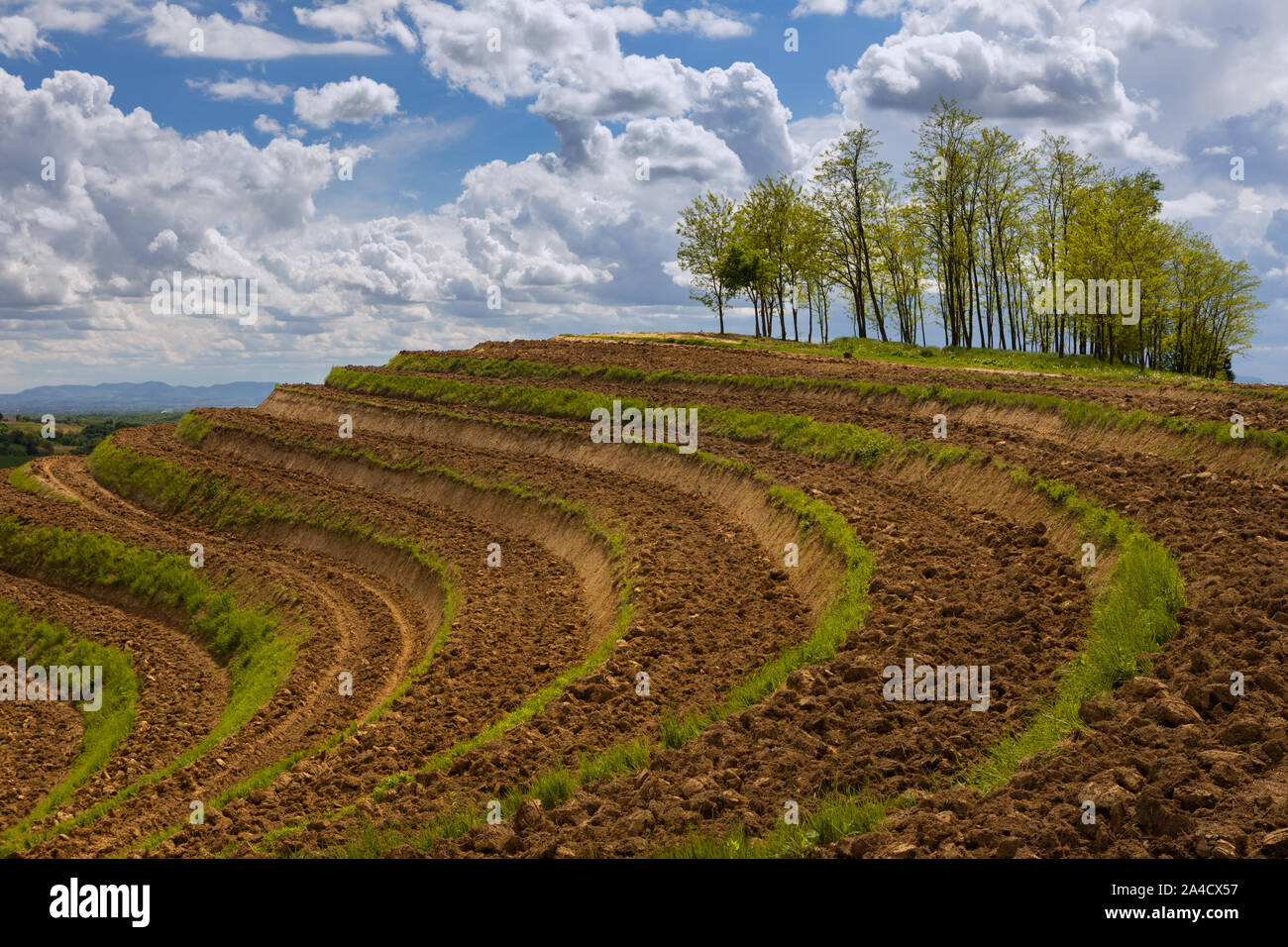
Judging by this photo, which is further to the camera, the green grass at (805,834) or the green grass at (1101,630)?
the green grass at (1101,630)

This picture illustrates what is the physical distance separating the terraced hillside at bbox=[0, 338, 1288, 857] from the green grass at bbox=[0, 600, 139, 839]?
0.12 m

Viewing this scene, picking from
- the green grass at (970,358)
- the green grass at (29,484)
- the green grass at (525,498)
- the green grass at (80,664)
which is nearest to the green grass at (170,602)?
the green grass at (80,664)

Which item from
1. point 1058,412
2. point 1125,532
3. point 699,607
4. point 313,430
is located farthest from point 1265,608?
point 313,430

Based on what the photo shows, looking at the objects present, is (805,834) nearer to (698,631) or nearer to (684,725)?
(684,725)

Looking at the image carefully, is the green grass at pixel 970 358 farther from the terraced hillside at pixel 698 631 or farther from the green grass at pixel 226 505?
the green grass at pixel 226 505

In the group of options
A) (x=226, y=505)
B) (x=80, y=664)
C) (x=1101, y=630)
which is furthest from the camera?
(x=226, y=505)

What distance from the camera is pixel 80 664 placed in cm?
2703

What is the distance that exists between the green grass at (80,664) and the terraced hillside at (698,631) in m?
0.12

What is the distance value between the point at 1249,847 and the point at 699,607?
10.6 m

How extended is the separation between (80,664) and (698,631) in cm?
2215

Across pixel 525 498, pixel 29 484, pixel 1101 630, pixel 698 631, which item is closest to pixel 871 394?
pixel 525 498

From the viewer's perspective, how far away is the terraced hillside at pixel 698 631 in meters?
7.79

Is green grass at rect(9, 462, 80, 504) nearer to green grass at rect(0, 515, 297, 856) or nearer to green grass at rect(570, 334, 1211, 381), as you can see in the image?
green grass at rect(0, 515, 297, 856)
